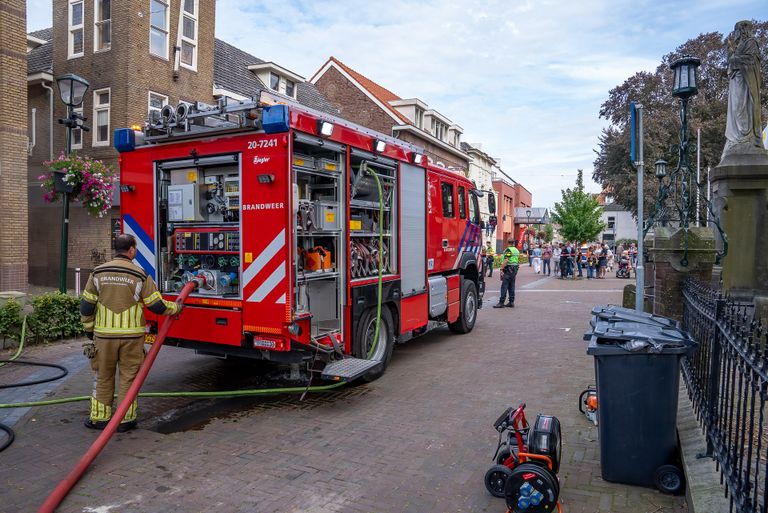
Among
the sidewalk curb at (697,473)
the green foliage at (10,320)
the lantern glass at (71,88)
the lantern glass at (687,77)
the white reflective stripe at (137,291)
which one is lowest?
the sidewalk curb at (697,473)

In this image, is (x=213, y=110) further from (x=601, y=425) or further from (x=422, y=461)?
(x=601, y=425)

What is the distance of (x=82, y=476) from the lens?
4273 millimetres

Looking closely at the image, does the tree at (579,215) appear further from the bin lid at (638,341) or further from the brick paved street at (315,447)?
the bin lid at (638,341)

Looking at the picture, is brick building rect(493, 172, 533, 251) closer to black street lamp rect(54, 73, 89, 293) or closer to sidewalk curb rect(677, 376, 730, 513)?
black street lamp rect(54, 73, 89, 293)

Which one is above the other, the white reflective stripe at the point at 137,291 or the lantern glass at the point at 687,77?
the lantern glass at the point at 687,77

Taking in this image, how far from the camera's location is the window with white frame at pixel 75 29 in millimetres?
18328

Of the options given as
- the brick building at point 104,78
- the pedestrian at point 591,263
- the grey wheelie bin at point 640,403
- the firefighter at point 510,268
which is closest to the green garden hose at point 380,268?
the grey wheelie bin at point 640,403

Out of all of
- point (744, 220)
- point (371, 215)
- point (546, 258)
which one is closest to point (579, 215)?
point (546, 258)

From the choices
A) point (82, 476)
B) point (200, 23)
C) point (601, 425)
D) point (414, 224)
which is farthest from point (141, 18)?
point (601, 425)

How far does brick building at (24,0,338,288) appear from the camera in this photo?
1723 centimetres

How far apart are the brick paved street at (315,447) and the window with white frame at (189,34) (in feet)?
44.5

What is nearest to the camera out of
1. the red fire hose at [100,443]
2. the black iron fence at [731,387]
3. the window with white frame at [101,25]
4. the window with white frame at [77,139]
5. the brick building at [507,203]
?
the black iron fence at [731,387]

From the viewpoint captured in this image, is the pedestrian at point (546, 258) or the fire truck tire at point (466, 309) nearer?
the fire truck tire at point (466, 309)

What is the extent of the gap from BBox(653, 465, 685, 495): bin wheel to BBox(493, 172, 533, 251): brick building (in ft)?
155
